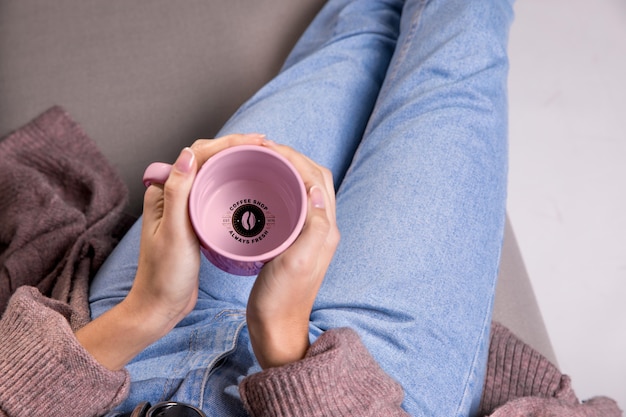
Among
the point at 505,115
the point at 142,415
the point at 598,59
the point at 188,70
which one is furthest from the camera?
the point at 598,59

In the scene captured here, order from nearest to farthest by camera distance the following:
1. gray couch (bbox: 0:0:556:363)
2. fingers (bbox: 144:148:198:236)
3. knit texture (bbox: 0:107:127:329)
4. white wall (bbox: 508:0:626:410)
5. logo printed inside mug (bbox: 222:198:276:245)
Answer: fingers (bbox: 144:148:198:236), logo printed inside mug (bbox: 222:198:276:245), knit texture (bbox: 0:107:127:329), gray couch (bbox: 0:0:556:363), white wall (bbox: 508:0:626:410)

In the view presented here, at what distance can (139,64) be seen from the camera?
117cm

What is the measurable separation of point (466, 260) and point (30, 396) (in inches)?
20.3

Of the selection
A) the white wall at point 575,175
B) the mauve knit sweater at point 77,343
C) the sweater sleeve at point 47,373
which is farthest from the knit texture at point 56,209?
the white wall at point 575,175

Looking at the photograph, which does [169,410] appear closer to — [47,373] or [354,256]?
[47,373]

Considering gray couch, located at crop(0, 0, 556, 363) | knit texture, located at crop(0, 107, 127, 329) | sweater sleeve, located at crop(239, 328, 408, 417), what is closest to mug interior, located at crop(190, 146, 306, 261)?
sweater sleeve, located at crop(239, 328, 408, 417)

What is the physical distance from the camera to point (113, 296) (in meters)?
0.79

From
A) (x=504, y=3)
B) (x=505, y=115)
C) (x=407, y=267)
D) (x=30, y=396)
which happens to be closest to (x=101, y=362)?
(x=30, y=396)

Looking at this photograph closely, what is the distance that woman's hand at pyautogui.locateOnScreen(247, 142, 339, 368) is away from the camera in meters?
0.55

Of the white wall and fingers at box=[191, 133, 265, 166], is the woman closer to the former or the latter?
fingers at box=[191, 133, 265, 166]

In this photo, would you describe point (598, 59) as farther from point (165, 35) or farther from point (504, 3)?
point (165, 35)

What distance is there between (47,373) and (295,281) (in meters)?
0.27

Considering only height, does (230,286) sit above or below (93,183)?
below

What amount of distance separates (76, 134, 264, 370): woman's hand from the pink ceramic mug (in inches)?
0.6
